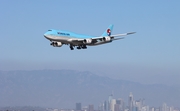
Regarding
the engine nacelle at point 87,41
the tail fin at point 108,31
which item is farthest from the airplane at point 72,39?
the tail fin at point 108,31

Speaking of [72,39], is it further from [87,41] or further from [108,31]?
[108,31]

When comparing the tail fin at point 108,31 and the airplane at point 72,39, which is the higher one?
the tail fin at point 108,31

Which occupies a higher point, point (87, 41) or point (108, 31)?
point (108, 31)

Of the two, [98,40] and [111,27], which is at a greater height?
[111,27]

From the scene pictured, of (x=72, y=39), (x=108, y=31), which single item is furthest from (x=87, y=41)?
(x=108, y=31)

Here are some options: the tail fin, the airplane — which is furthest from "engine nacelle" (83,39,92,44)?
the tail fin

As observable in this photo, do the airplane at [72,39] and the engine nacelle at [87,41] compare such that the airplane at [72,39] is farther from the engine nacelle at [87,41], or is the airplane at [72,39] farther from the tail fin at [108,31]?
the tail fin at [108,31]

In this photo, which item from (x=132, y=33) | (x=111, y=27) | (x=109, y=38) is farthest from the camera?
(x=111, y=27)

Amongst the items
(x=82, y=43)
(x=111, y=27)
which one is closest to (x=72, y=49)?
(x=82, y=43)

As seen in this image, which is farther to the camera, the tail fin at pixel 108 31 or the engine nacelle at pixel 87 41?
the tail fin at pixel 108 31

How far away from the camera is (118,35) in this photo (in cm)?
11894

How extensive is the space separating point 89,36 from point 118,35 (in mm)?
8774

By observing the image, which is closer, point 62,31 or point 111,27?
point 62,31

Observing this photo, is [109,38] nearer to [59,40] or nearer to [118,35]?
[118,35]
